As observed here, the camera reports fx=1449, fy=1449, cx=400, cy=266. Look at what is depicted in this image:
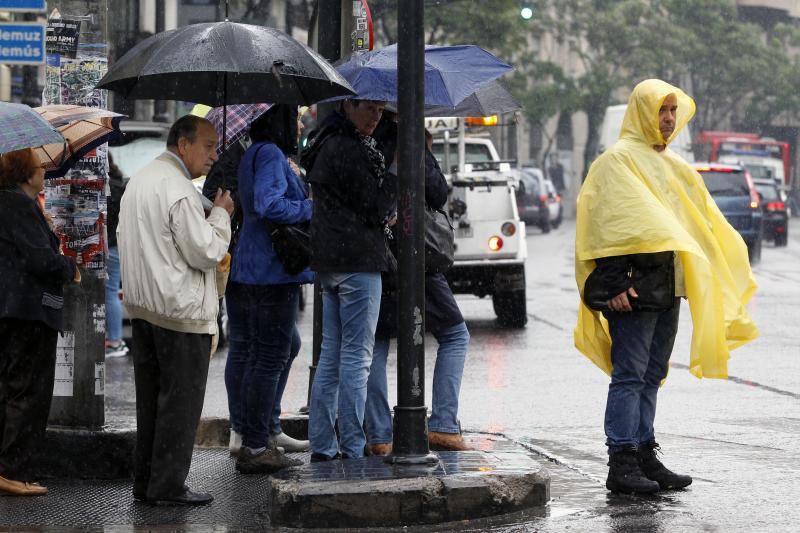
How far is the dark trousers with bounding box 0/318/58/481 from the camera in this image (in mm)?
6383

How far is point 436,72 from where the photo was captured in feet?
23.6

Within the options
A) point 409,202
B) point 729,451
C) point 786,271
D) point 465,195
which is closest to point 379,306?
point 409,202

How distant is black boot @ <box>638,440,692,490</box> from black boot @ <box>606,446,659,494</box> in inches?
6.5

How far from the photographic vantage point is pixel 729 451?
788 cm

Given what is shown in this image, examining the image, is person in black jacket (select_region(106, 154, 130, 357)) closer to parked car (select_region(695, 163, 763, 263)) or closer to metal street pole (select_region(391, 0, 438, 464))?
metal street pole (select_region(391, 0, 438, 464))

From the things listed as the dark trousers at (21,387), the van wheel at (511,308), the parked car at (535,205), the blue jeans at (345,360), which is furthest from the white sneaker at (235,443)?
the parked car at (535,205)

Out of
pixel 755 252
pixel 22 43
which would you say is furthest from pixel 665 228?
pixel 755 252

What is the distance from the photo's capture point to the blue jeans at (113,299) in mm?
12164

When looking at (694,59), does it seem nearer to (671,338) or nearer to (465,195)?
(465,195)

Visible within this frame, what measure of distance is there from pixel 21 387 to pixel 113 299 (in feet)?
19.1

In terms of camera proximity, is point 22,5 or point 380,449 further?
point 22,5

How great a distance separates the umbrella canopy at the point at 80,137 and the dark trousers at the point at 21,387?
2.81 ft

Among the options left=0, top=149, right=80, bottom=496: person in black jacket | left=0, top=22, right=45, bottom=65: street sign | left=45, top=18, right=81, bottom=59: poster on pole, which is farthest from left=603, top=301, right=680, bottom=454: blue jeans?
left=0, top=22, right=45, bottom=65: street sign

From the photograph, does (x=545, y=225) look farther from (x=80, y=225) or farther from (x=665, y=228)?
(x=665, y=228)
